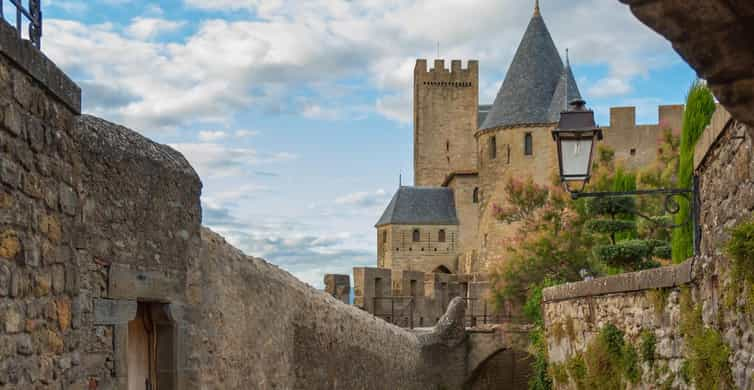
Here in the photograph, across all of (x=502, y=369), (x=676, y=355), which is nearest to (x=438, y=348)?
(x=502, y=369)

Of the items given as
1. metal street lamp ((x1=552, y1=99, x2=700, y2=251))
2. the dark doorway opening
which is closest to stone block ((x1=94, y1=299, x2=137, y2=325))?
the dark doorway opening

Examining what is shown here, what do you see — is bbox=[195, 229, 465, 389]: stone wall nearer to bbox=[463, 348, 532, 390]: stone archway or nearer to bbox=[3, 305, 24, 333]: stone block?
bbox=[3, 305, 24, 333]: stone block

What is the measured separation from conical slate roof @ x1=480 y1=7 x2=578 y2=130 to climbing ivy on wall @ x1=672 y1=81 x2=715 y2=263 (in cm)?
3444

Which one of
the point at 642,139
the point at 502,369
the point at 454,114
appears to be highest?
the point at 454,114

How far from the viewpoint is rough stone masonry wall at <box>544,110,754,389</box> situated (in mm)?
5262

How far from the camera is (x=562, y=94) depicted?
44.6m

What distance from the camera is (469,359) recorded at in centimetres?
2498

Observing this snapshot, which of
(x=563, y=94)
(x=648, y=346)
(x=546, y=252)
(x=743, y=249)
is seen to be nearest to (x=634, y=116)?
(x=563, y=94)

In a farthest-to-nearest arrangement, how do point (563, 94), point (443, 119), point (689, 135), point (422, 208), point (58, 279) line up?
point (443, 119) < point (422, 208) < point (563, 94) < point (689, 135) < point (58, 279)

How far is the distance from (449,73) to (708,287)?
5791cm

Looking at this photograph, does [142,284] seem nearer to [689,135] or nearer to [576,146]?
[576,146]

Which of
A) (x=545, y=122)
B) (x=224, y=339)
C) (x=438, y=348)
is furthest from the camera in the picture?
(x=545, y=122)

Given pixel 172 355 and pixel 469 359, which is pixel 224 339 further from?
pixel 469 359

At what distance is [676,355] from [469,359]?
1824cm
